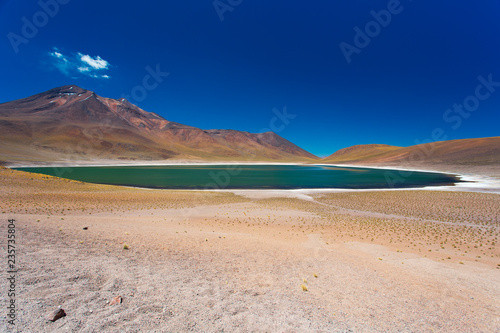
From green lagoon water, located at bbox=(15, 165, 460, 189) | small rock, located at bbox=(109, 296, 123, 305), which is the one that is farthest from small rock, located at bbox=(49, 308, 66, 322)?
green lagoon water, located at bbox=(15, 165, 460, 189)

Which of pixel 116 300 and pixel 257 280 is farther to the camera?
pixel 257 280

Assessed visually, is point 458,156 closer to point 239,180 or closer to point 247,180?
point 247,180

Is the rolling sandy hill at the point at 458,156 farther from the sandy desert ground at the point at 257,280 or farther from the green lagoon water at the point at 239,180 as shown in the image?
the sandy desert ground at the point at 257,280

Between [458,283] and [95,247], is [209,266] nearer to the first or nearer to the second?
[95,247]

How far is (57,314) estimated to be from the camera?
13.0ft

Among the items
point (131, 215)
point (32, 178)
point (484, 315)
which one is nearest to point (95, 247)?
point (131, 215)

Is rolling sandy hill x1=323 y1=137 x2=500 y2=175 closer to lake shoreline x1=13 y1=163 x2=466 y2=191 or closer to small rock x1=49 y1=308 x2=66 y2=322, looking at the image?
lake shoreline x1=13 y1=163 x2=466 y2=191

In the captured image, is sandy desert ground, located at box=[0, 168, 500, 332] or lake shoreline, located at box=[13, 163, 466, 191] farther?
lake shoreline, located at box=[13, 163, 466, 191]

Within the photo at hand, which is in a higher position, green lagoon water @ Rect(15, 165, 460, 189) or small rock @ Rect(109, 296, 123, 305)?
green lagoon water @ Rect(15, 165, 460, 189)

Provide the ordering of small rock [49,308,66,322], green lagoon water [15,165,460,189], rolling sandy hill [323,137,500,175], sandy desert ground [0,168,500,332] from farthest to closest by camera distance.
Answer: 1. rolling sandy hill [323,137,500,175]
2. green lagoon water [15,165,460,189]
3. sandy desert ground [0,168,500,332]
4. small rock [49,308,66,322]

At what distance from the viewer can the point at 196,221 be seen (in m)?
16.3

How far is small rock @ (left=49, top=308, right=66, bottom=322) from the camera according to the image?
3.92 metres

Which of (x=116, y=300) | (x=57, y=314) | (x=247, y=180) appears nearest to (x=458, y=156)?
(x=247, y=180)

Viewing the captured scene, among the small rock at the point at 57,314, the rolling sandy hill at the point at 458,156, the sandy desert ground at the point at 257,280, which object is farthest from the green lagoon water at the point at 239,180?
the small rock at the point at 57,314
